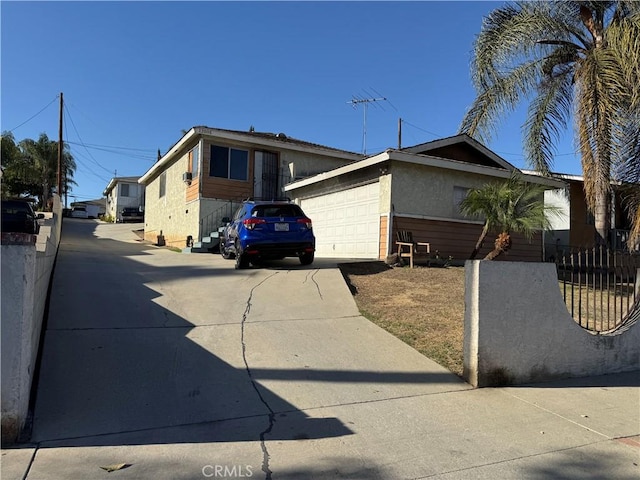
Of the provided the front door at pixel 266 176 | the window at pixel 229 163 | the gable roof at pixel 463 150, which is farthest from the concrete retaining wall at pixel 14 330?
the front door at pixel 266 176

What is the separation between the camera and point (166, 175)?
82.0ft

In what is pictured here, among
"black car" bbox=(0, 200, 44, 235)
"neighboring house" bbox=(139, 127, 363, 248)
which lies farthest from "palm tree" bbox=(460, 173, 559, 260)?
"black car" bbox=(0, 200, 44, 235)

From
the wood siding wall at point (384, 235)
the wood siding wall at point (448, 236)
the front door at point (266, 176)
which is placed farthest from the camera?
the front door at point (266, 176)

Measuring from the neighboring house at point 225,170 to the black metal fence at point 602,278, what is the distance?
553 inches

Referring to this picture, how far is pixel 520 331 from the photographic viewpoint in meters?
5.94

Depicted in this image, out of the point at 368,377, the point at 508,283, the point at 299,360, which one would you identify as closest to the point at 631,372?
the point at 508,283

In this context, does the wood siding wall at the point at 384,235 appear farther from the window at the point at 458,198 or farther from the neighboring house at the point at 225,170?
the neighboring house at the point at 225,170

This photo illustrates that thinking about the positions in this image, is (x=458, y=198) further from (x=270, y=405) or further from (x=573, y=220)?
(x=270, y=405)

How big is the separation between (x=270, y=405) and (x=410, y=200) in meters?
10.4

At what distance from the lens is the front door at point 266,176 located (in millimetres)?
19703

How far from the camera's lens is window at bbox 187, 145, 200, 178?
62.1ft

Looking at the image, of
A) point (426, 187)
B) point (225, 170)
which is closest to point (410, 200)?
point (426, 187)

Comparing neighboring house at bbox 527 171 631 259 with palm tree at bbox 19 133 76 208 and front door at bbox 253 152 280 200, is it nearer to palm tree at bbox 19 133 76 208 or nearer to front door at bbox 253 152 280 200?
front door at bbox 253 152 280 200

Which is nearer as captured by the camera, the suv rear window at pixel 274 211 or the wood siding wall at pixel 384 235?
the suv rear window at pixel 274 211
